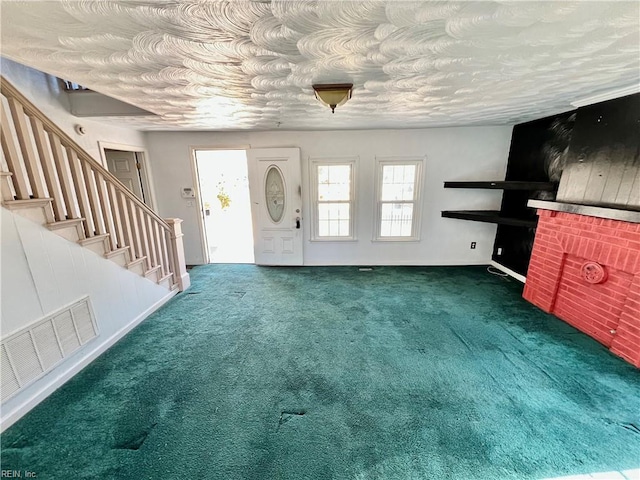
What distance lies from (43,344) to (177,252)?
1723 millimetres

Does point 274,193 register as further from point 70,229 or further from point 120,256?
point 70,229

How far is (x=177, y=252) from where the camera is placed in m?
3.49

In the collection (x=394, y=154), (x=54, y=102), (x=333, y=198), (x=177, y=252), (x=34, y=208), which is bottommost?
(x=177, y=252)

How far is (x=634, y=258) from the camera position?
2.18 m

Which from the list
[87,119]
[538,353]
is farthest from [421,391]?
[87,119]

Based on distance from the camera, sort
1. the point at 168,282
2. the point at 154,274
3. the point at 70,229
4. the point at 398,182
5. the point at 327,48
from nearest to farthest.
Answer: the point at 327,48, the point at 70,229, the point at 154,274, the point at 168,282, the point at 398,182

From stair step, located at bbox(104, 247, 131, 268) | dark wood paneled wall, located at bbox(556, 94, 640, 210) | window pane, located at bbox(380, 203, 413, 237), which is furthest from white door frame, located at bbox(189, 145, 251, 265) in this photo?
dark wood paneled wall, located at bbox(556, 94, 640, 210)

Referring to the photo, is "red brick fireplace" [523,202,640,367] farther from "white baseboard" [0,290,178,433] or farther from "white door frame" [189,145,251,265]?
"white baseboard" [0,290,178,433]

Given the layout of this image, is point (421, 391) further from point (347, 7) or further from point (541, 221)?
point (541, 221)

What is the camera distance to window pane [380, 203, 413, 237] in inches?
170

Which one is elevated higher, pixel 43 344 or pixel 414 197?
pixel 414 197

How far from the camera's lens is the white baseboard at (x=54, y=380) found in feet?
5.53

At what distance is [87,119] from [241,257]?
294cm

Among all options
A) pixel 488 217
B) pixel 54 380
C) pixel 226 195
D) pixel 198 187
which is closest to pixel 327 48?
pixel 54 380
